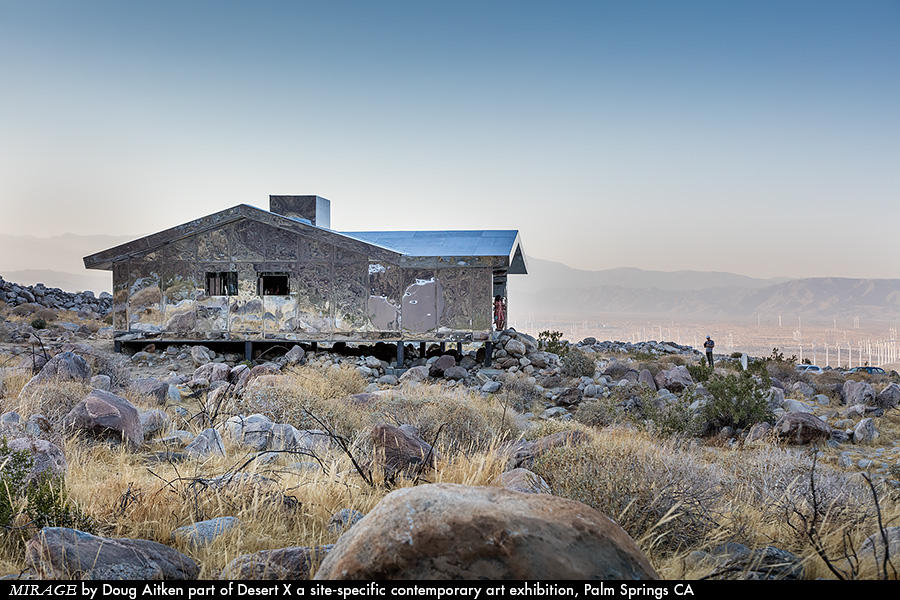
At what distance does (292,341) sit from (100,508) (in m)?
13.5

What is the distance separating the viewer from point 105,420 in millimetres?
7078

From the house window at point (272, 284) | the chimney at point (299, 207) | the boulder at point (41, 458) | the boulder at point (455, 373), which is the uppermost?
the chimney at point (299, 207)

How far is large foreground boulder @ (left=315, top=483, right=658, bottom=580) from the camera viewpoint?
2.58 m

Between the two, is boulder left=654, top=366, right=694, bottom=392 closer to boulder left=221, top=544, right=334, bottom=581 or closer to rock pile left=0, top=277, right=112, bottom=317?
boulder left=221, top=544, right=334, bottom=581

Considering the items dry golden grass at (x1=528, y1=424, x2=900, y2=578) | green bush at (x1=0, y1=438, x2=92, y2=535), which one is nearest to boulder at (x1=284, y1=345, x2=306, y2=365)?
dry golden grass at (x1=528, y1=424, x2=900, y2=578)

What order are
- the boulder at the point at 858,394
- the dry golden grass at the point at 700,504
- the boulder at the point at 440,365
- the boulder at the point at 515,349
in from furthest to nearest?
the boulder at the point at 515,349 < the boulder at the point at 440,365 < the boulder at the point at 858,394 < the dry golden grass at the point at 700,504

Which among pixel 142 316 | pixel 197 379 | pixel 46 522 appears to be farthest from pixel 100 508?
pixel 142 316

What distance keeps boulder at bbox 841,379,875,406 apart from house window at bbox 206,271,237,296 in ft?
51.5

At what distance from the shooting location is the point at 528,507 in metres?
2.91

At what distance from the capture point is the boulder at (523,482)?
4.93 metres

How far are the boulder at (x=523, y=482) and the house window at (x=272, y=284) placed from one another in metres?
13.6

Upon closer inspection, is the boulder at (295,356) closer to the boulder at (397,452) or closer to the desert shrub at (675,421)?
the desert shrub at (675,421)

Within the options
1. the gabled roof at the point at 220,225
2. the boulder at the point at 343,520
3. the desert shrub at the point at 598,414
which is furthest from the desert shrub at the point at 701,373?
the boulder at the point at 343,520
